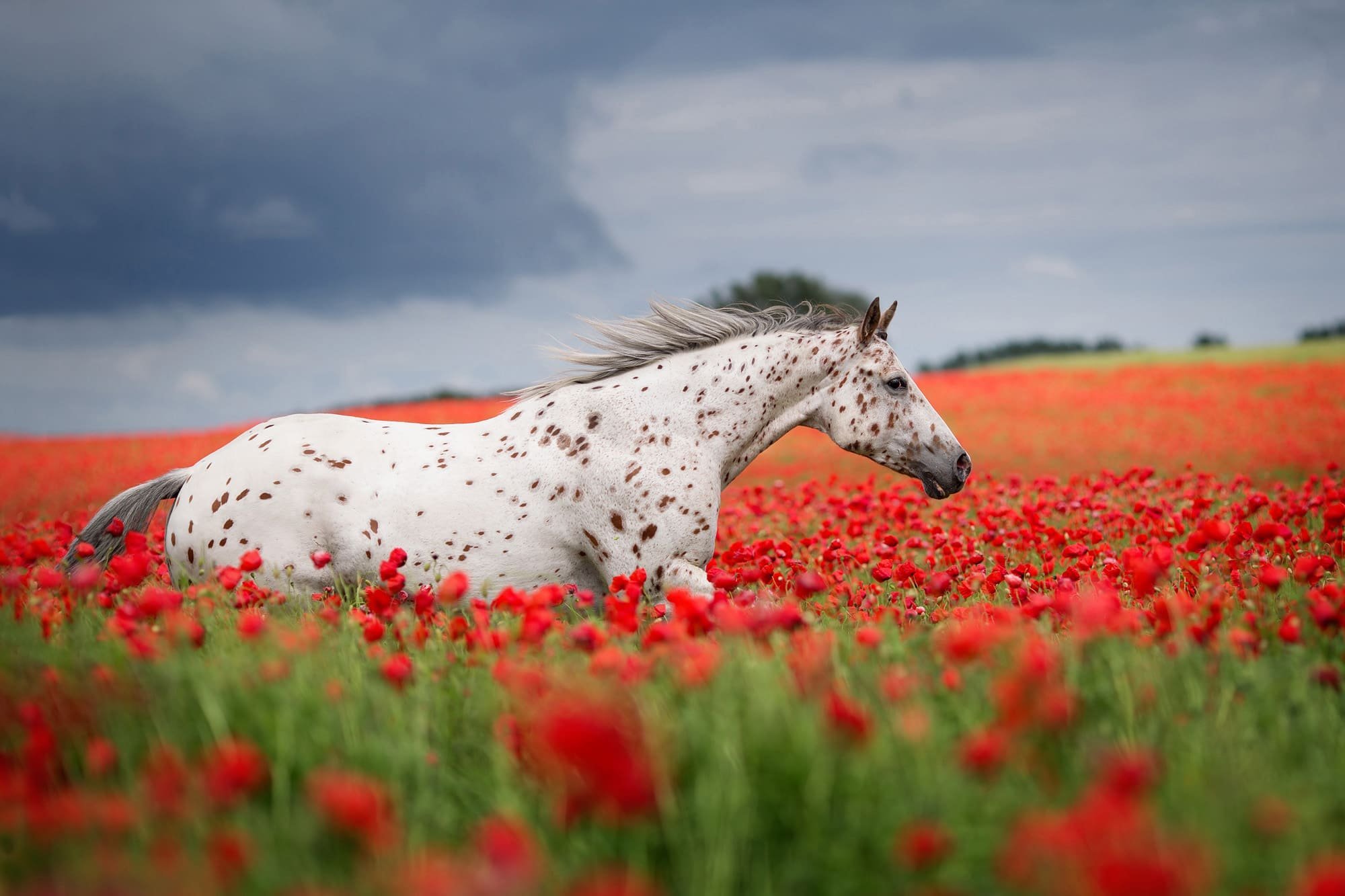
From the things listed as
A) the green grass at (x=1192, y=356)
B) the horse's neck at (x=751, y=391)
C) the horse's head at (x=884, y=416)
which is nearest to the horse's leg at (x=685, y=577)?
the horse's neck at (x=751, y=391)

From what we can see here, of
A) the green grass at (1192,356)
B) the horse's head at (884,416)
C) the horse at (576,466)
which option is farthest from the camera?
the green grass at (1192,356)

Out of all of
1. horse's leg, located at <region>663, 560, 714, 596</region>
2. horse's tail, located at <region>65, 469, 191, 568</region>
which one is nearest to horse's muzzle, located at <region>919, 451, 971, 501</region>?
horse's leg, located at <region>663, 560, 714, 596</region>

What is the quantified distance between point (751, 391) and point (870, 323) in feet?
3.06

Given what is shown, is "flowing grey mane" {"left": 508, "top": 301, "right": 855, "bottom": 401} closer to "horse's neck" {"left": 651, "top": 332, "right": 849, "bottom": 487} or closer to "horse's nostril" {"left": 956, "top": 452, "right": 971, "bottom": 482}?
"horse's neck" {"left": 651, "top": 332, "right": 849, "bottom": 487}

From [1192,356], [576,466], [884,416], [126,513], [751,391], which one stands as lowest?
[126,513]

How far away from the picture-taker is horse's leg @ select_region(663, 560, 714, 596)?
6.28 metres

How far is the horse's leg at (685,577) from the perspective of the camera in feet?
20.6

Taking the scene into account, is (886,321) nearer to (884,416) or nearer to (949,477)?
(884,416)

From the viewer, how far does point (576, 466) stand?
6531 mm

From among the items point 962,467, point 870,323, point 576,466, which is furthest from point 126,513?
point 962,467

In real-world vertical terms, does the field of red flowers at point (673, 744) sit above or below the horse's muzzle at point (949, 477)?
below

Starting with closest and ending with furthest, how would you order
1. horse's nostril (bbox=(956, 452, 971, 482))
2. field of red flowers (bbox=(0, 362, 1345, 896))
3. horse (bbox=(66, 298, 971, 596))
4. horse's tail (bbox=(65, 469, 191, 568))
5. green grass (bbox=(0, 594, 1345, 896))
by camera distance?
field of red flowers (bbox=(0, 362, 1345, 896)) → green grass (bbox=(0, 594, 1345, 896)) → horse (bbox=(66, 298, 971, 596)) → horse's tail (bbox=(65, 469, 191, 568)) → horse's nostril (bbox=(956, 452, 971, 482))

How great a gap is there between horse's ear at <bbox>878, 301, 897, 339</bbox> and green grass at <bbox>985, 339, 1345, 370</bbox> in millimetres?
34841

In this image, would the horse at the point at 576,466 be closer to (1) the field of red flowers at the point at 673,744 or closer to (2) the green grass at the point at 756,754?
(1) the field of red flowers at the point at 673,744
